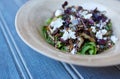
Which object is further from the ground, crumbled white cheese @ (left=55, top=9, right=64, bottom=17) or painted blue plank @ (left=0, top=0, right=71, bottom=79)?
crumbled white cheese @ (left=55, top=9, right=64, bottom=17)

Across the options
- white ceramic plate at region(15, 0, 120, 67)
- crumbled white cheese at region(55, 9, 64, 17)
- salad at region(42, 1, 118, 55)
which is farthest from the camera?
crumbled white cheese at region(55, 9, 64, 17)

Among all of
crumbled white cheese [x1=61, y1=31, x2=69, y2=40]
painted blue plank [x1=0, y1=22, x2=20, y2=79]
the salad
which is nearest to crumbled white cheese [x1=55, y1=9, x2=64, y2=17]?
the salad

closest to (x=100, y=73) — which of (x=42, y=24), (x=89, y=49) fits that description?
(x=89, y=49)

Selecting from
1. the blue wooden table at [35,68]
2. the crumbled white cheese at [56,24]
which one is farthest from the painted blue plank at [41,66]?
the crumbled white cheese at [56,24]

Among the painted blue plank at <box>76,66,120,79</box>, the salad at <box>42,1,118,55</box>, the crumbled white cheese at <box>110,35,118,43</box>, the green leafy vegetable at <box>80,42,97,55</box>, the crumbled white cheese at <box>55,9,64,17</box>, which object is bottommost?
the painted blue plank at <box>76,66,120,79</box>

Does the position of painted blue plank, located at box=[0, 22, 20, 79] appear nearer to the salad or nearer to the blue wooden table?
the blue wooden table

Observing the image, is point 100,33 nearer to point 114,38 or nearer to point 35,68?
point 114,38

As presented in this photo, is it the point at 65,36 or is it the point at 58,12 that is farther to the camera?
the point at 58,12

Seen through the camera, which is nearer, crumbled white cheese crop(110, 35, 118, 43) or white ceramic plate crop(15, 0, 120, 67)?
white ceramic plate crop(15, 0, 120, 67)
